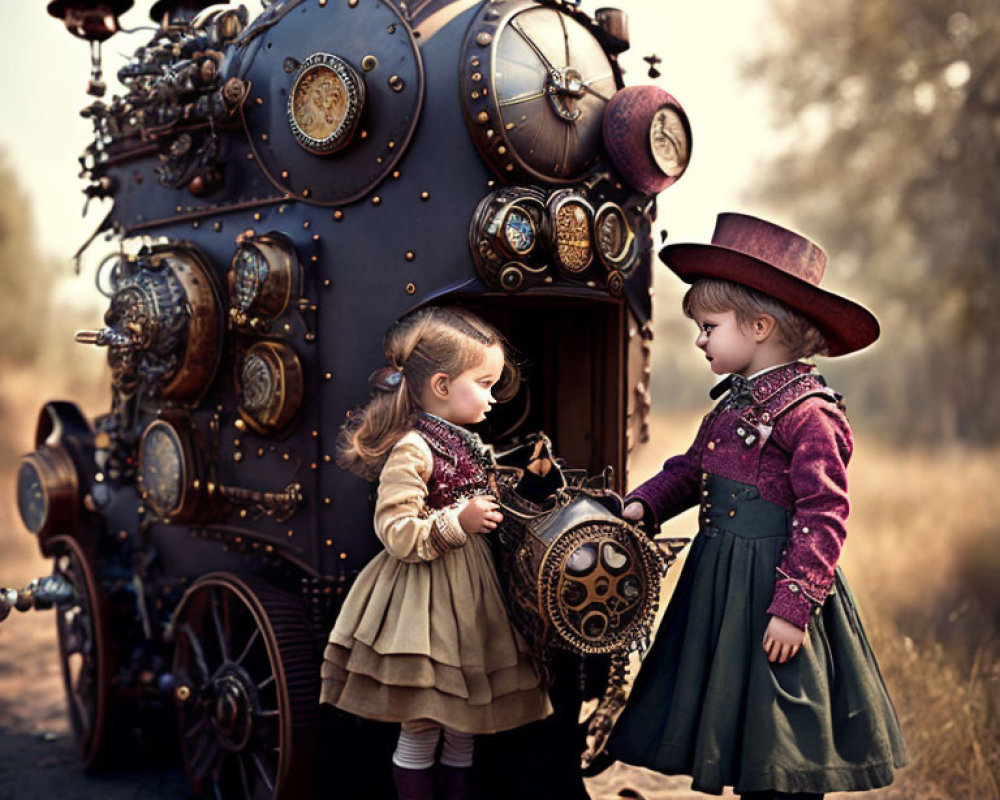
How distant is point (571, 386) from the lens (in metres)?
4.16

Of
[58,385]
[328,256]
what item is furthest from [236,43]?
[58,385]

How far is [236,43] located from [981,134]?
29.5 feet

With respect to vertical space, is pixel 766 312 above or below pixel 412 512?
above

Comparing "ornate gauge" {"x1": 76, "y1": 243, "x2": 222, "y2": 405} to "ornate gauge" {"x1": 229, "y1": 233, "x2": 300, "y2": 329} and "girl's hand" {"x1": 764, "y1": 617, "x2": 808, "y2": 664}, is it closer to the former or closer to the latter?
"ornate gauge" {"x1": 229, "y1": 233, "x2": 300, "y2": 329}

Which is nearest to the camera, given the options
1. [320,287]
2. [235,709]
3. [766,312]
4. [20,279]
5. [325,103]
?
[766,312]

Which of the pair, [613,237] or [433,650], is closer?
[433,650]

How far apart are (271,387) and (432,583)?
3.45 feet

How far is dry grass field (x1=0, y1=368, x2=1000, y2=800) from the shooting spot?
16.2ft

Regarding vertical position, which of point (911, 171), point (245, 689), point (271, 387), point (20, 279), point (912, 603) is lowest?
point (912, 603)

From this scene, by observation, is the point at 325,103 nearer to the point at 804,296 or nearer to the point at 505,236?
the point at 505,236

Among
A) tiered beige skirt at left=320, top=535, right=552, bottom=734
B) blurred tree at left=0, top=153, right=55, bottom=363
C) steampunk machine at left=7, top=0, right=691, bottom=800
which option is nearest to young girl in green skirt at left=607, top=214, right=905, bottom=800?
steampunk machine at left=7, top=0, right=691, bottom=800

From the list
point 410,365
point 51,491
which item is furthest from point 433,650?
point 51,491

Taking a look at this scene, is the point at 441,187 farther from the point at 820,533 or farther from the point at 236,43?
the point at 820,533

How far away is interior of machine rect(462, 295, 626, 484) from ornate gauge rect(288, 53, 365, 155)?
3.01 ft
